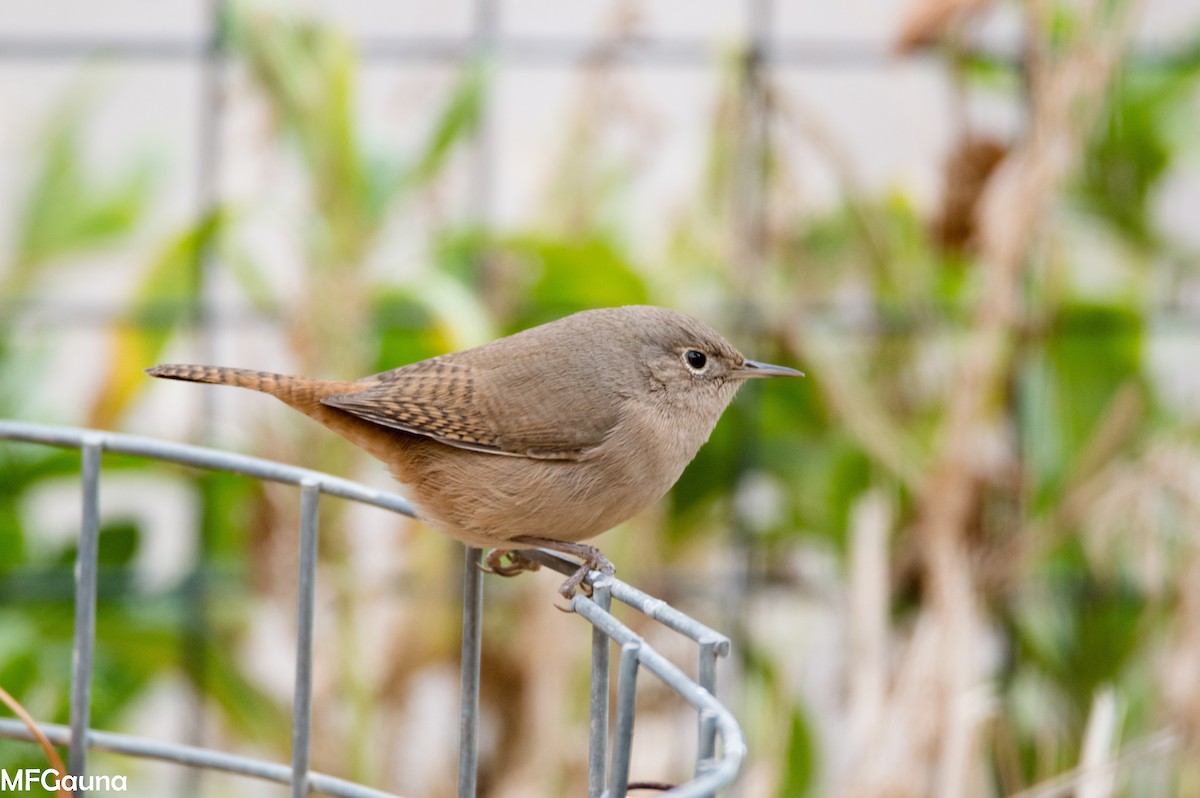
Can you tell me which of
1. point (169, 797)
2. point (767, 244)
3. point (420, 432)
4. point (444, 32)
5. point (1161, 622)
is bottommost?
point (169, 797)

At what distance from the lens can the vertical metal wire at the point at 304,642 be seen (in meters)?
1.83

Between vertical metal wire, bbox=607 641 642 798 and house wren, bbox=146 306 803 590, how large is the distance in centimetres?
73

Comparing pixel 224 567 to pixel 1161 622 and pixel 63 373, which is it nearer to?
pixel 63 373

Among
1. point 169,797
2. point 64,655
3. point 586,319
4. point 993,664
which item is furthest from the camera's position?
point 169,797

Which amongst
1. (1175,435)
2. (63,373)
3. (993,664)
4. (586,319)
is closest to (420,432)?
(586,319)

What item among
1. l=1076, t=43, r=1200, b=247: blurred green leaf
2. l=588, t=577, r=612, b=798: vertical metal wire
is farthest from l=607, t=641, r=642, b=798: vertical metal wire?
l=1076, t=43, r=1200, b=247: blurred green leaf

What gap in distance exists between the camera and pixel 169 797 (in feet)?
18.5

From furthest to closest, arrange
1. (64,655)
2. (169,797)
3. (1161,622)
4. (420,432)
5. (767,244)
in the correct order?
(169,797) < (767,244) < (64,655) < (1161,622) < (420,432)

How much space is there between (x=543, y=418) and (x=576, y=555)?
0.24 meters

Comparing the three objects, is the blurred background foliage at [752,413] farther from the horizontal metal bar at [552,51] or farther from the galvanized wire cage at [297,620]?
the galvanized wire cage at [297,620]

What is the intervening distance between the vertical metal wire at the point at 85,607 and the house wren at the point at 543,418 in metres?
0.22

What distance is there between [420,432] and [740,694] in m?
2.21

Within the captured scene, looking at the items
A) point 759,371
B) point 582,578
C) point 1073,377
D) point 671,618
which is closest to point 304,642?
point 582,578

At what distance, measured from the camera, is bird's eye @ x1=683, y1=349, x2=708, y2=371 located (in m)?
2.40
